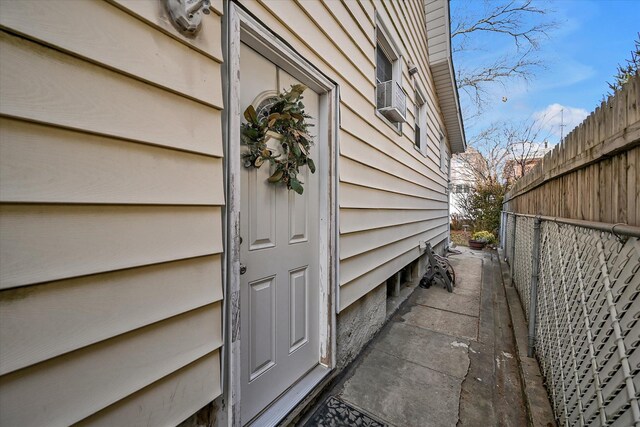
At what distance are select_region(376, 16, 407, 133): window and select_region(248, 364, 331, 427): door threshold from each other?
288 centimetres

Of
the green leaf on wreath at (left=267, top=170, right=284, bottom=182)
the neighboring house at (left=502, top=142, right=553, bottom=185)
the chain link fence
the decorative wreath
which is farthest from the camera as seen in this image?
the neighboring house at (left=502, top=142, right=553, bottom=185)

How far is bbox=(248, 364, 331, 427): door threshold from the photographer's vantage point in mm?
1745

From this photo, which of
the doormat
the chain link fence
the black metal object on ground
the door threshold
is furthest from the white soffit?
the doormat

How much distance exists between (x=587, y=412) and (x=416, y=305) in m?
2.84

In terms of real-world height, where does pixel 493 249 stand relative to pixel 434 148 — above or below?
below

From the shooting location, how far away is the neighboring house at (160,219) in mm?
792

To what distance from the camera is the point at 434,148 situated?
6547 mm

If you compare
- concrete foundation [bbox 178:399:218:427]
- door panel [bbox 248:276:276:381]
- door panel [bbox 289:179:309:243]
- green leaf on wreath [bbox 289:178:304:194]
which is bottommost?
concrete foundation [bbox 178:399:218:427]

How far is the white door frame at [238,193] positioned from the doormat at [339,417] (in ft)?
0.59

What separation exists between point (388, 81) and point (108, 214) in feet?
11.6

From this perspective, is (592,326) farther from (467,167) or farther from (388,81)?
(467,167)

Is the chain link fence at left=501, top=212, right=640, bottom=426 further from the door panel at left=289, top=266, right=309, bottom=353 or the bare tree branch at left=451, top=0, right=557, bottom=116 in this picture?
the bare tree branch at left=451, top=0, right=557, bottom=116

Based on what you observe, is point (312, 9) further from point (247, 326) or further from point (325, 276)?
point (247, 326)

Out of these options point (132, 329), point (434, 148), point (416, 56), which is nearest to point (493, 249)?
point (434, 148)
